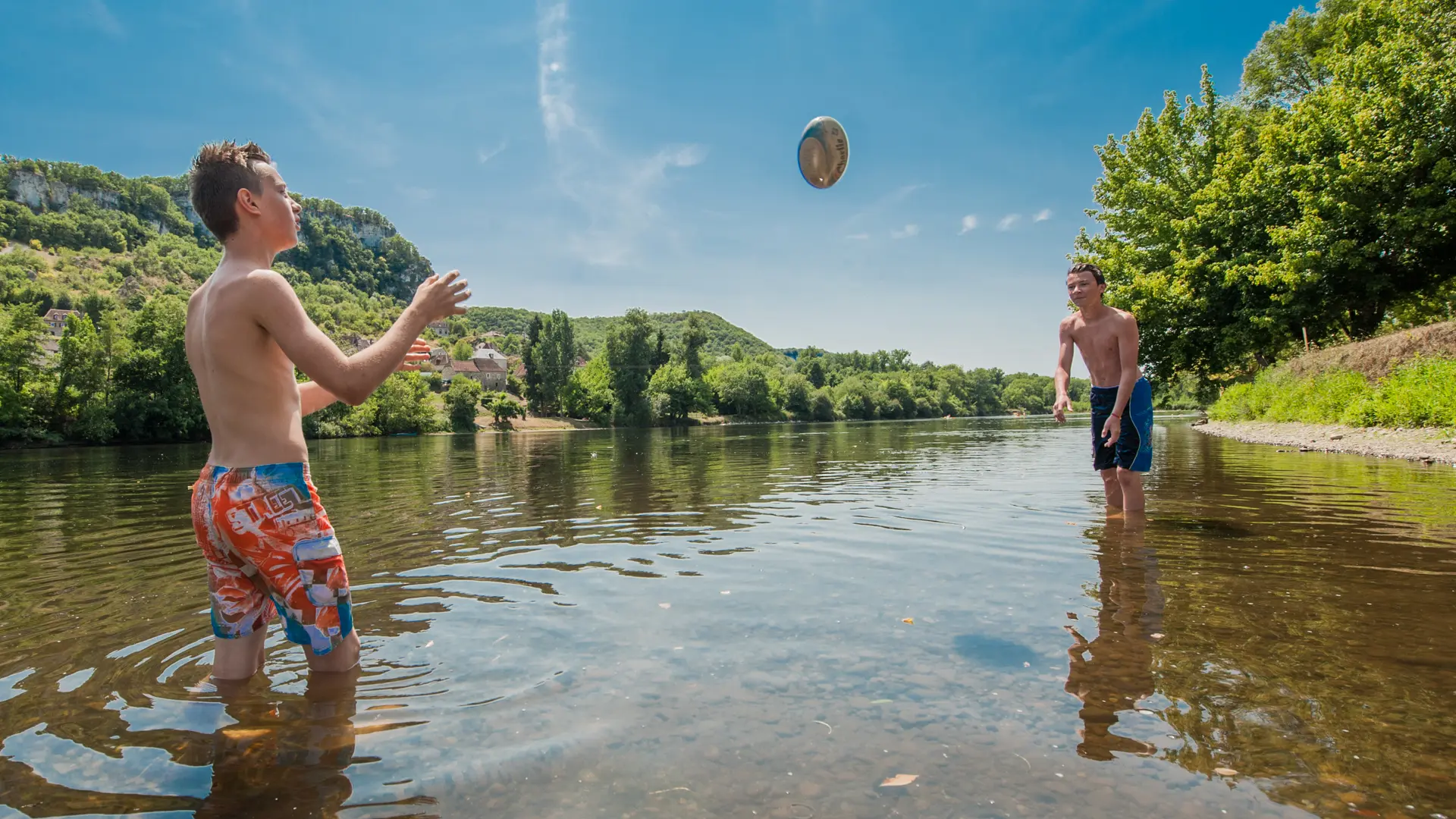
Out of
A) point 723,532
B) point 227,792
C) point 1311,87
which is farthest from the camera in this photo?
point 1311,87

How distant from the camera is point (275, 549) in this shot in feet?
9.76

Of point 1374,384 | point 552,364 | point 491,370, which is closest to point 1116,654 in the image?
point 1374,384

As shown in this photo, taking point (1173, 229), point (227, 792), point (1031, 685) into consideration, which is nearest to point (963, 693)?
point (1031, 685)

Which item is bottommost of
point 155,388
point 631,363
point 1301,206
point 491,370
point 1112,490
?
point 1112,490

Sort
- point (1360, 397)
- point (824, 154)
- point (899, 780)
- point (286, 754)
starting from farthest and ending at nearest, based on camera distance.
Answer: point (1360, 397)
point (824, 154)
point (286, 754)
point (899, 780)

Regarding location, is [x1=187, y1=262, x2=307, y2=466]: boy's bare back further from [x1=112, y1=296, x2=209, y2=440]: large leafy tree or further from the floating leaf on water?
[x1=112, y1=296, x2=209, y2=440]: large leafy tree

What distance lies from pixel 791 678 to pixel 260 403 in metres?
2.73

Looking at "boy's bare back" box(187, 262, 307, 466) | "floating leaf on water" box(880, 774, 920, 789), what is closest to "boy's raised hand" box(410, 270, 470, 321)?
"boy's bare back" box(187, 262, 307, 466)

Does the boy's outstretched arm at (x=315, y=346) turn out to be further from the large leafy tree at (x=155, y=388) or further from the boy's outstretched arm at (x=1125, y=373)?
the large leafy tree at (x=155, y=388)

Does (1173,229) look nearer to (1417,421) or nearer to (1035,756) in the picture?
(1417,421)

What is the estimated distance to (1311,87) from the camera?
35.5 metres

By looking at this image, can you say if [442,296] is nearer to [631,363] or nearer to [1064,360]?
[1064,360]

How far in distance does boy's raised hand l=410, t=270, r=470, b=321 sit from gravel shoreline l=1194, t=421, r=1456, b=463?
16374 millimetres

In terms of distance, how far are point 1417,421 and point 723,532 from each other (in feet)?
55.5
